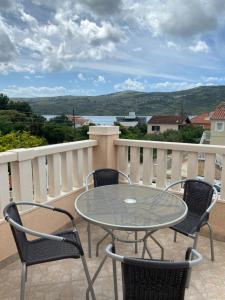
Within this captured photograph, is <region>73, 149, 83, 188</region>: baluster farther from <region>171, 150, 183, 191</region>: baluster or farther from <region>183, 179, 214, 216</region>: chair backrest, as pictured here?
<region>183, 179, 214, 216</region>: chair backrest

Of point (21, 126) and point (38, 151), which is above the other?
point (38, 151)

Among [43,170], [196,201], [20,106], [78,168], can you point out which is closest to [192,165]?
[196,201]

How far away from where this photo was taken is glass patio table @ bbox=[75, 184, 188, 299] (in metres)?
1.99

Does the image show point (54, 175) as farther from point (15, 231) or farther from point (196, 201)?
point (196, 201)

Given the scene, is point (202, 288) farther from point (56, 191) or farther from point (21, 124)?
point (21, 124)

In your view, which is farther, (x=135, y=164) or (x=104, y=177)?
(x=135, y=164)

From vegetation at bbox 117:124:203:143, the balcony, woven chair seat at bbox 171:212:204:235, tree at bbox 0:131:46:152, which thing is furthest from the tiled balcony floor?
tree at bbox 0:131:46:152

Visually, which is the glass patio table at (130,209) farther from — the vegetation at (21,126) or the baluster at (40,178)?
the vegetation at (21,126)

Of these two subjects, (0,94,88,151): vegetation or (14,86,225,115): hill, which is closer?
(14,86,225,115): hill

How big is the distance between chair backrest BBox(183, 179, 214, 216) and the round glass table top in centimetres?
45

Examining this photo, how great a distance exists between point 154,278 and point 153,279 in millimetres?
11

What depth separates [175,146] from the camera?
3404 millimetres

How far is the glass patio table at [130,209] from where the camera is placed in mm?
1986

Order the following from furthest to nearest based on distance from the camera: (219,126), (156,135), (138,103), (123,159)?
(219,126)
(138,103)
(156,135)
(123,159)
